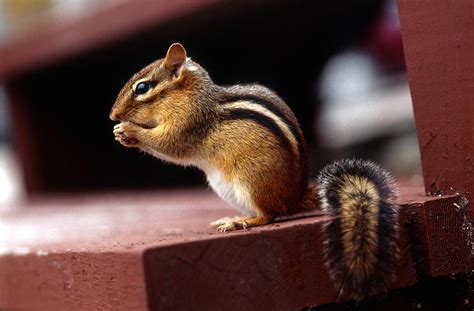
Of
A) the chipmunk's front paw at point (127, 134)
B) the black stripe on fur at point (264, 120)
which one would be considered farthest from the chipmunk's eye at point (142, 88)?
the black stripe on fur at point (264, 120)

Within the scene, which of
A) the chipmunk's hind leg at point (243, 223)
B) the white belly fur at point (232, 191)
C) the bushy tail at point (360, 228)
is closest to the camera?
the bushy tail at point (360, 228)

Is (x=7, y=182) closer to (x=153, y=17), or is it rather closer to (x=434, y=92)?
(x=153, y=17)

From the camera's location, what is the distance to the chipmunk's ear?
261 centimetres

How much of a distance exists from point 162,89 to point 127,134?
18 centimetres

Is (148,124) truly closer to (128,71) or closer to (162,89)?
(162,89)

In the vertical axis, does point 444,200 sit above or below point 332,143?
below

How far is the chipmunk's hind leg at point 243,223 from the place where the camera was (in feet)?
7.45

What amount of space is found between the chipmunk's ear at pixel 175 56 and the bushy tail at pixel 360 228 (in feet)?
2.21

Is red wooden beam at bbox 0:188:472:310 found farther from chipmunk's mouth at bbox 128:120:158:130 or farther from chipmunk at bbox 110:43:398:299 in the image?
chipmunk's mouth at bbox 128:120:158:130

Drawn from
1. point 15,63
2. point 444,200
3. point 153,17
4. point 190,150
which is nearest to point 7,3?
point 15,63

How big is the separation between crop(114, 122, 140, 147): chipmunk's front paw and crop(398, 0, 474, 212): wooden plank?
2.92ft

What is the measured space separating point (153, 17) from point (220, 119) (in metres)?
2.82

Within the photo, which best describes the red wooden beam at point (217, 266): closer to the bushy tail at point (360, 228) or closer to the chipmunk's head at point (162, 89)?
the bushy tail at point (360, 228)

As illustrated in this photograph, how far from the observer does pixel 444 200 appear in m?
2.38
